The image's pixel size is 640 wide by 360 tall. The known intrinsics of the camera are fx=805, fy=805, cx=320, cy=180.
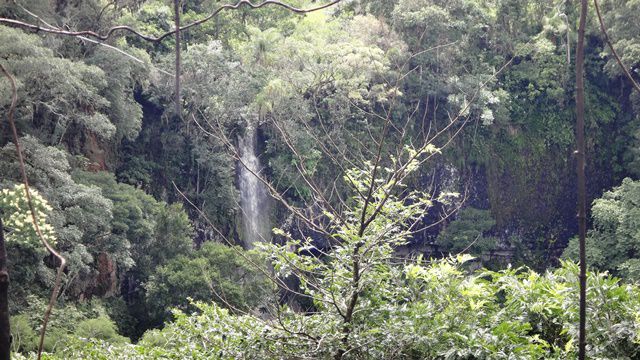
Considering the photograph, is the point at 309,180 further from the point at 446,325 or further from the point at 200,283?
the point at 200,283

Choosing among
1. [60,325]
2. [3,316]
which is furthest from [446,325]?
[60,325]

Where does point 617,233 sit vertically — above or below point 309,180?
above

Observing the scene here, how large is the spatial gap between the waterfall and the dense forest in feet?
0.16

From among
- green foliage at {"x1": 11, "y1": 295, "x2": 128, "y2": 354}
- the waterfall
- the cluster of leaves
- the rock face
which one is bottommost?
green foliage at {"x1": 11, "y1": 295, "x2": 128, "y2": 354}

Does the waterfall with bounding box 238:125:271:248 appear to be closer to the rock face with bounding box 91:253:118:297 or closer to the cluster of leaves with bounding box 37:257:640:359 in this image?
the rock face with bounding box 91:253:118:297

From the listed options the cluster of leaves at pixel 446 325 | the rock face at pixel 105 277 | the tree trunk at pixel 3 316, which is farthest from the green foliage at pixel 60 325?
the tree trunk at pixel 3 316

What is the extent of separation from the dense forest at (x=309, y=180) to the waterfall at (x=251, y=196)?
0.05 m

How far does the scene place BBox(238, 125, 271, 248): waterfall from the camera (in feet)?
53.5

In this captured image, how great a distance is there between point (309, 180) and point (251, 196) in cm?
1315

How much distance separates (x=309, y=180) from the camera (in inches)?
137

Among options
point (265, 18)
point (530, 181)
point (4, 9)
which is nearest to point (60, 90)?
point (4, 9)

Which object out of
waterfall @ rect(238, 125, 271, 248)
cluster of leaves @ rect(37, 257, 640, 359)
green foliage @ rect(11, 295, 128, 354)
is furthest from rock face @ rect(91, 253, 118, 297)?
cluster of leaves @ rect(37, 257, 640, 359)

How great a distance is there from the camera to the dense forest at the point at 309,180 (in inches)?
134

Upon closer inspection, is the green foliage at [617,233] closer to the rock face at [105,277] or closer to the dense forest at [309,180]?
the dense forest at [309,180]
